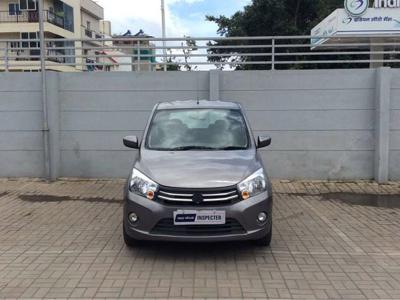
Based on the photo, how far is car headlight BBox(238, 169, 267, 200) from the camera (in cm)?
586

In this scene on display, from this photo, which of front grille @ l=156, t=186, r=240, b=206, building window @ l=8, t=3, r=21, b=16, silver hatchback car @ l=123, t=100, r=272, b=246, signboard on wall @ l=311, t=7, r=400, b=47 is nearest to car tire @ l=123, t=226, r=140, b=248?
silver hatchback car @ l=123, t=100, r=272, b=246

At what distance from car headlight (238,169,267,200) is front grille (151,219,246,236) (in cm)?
34

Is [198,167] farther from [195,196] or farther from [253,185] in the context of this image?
[253,185]

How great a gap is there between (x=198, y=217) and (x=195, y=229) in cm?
15

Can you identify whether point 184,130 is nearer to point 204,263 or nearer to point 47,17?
point 204,263

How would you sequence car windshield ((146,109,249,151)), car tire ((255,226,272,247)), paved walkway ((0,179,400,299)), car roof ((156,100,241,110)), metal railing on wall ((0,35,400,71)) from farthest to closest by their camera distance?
1. metal railing on wall ((0,35,400,71))
2. car roof ((156,100,241,110))
3. car windshield ((146,109,249,151))
4. car tire ((255,226,272,247))
5. paved walkway ((0,179,400,299))

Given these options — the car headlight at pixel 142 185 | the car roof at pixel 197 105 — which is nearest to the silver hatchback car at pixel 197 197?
the car headlight at pixel 142 185

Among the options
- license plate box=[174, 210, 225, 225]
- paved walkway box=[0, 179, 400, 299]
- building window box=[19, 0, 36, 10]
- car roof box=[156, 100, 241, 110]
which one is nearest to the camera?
paved walkway box=[0, 179, 400, 299]

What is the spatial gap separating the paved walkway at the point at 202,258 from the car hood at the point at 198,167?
91 centimetres

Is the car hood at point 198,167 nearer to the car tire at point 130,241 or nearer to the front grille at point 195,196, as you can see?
the front grille at point 195,196

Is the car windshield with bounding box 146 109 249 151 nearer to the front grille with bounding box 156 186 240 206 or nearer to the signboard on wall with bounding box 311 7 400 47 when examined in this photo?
the front grille with bounding box 156 186 240 206

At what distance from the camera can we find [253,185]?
5961mm

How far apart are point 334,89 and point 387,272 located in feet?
21.7

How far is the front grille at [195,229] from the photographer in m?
Answer: 5.75
